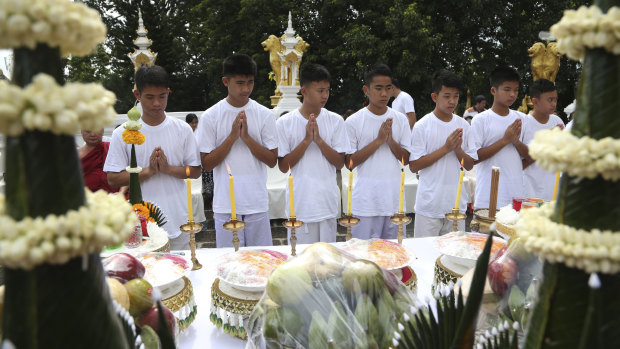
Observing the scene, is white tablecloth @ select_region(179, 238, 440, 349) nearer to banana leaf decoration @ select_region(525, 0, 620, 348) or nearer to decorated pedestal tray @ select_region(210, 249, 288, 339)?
decorated pedestal tray @ select_region(210, 249, 288, 339)

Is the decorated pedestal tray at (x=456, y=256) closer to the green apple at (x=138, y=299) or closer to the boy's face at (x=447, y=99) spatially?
the green apple at (x=138, y=299)

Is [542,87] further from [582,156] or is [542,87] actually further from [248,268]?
[582,156]

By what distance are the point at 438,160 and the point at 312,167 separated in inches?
45.7

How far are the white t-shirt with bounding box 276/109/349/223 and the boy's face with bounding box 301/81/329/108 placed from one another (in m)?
0.15

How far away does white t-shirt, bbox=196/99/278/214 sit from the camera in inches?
138

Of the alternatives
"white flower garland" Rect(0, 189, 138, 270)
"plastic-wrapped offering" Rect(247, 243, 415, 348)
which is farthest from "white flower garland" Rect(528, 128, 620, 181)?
"plastic-wrapped offering" Rect(247, 243, 415, 348)

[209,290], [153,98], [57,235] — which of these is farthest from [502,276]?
[153,98]

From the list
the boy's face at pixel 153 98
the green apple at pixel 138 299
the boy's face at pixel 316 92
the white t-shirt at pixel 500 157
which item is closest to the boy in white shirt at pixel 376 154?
the boy's face at pixel 316 92

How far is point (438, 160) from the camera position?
380 cm

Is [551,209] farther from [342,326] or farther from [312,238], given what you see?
[312,238]

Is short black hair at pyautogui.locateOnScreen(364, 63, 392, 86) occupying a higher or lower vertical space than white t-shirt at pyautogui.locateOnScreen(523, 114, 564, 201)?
higher

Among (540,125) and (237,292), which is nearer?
(237,292)

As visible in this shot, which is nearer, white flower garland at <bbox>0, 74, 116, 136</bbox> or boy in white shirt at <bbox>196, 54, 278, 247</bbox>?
white flower garland at <bbox>0, 74, 116, 136</bbox>

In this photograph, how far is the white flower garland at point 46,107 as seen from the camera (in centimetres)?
43
